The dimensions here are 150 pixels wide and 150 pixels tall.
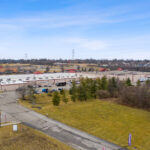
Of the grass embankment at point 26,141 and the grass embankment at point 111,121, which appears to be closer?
the grass embankment at point 26,141

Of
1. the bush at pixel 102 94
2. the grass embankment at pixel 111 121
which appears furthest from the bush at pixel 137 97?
the bush at pixel 102 94

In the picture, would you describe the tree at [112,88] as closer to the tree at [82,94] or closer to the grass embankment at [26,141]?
the tree at [82,94]

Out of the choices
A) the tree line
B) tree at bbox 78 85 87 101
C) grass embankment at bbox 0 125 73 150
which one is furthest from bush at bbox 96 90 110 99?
grass embankment at bbox 0 125 73 150

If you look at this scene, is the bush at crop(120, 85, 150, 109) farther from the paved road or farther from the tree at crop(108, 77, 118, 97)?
the paved road

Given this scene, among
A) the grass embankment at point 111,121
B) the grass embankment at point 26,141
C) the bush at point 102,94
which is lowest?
the grass embankment at point 111,121

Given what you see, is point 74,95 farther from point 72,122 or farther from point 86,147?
point 86,147

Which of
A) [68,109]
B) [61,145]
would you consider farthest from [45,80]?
[61,145]
